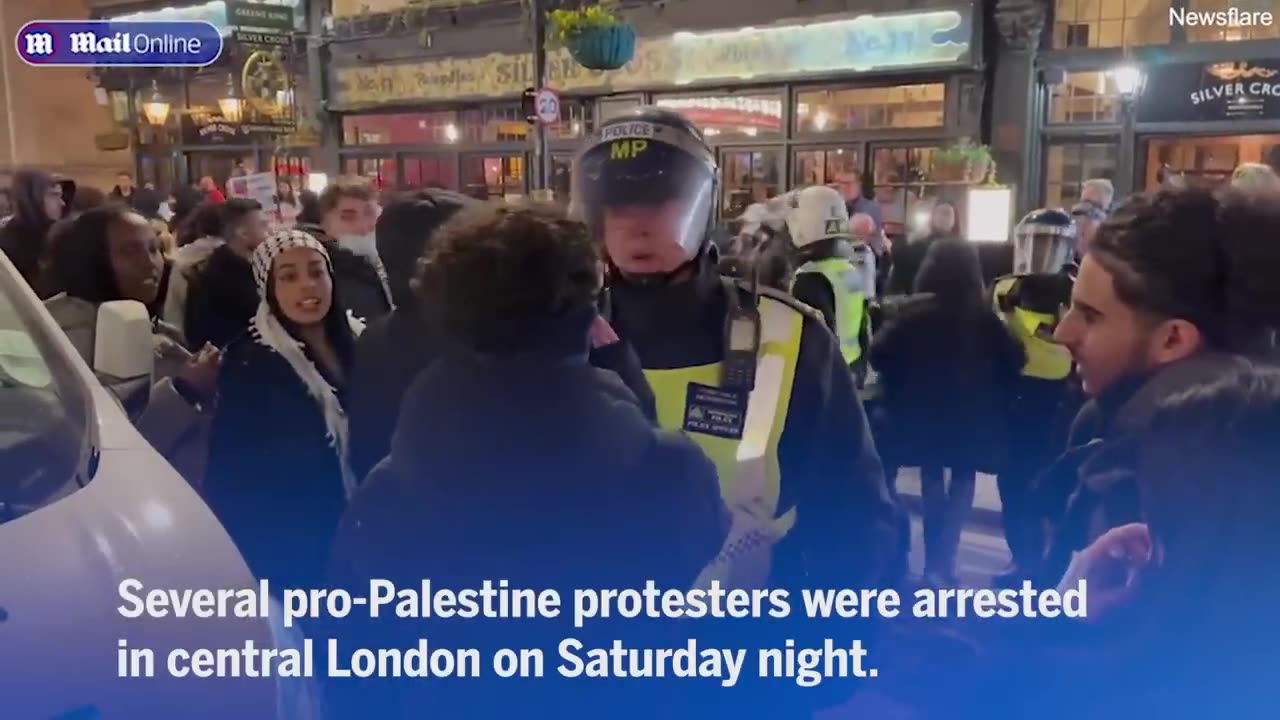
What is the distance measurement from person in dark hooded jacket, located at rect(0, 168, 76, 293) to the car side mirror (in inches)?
23.1

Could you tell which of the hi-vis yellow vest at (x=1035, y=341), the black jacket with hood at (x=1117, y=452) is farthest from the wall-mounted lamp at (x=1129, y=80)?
the black jacket with hood at (x=1117, y=452)

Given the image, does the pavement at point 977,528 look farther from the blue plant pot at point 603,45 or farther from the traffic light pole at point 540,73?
the traffic light pole at point 540,73

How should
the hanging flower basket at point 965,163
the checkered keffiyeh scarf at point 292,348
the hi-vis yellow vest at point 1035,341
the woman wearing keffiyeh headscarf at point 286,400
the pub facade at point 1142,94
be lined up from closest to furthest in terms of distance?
the woman wearing keffiyeh headscarf at point 286,400 < the checkered keffiyeh scarf at point 292,348 < the hi-vis yellow vest at point 1035,341 < the pub facade at point 1142,94 < the hanging flower basket at point 965,163

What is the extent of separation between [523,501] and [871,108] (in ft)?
16.1

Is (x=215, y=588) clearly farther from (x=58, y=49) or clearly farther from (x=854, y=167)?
(x=854, y=167)

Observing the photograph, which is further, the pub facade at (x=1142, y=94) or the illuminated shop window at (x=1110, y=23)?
the illuminated shop window at (x=1110, y=23)

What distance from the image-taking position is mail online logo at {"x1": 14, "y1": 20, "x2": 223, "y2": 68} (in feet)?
Result: 4.32

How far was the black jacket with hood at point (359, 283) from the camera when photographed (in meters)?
1.67

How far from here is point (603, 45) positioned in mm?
3770

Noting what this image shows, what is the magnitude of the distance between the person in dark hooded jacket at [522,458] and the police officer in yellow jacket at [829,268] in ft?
4.48

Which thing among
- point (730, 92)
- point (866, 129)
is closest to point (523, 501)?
point (866, 129)

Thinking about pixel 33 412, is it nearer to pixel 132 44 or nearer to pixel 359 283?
pixel 132 44

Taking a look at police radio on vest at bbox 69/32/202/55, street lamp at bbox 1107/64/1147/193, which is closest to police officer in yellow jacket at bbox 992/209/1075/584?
police radio on vest at bbox 69/32/202/55

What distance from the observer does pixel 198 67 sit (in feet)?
5.00
